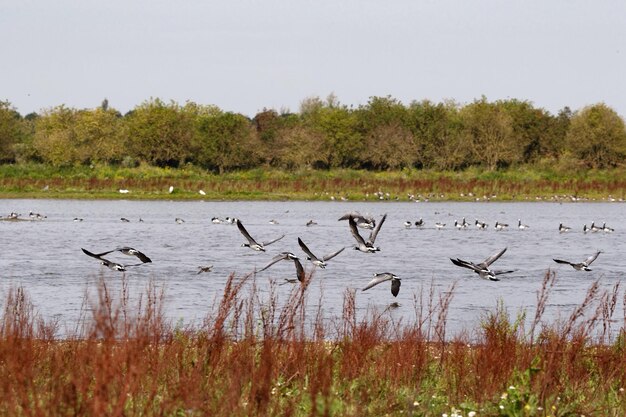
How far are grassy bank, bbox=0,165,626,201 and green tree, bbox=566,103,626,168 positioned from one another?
542cm

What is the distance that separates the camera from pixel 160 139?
91188 mm

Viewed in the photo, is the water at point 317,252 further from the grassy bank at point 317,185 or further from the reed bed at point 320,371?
the grassy bank at point 317,185

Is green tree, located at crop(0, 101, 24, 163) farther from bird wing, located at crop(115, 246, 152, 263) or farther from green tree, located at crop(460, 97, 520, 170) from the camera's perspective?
bird wing, located at crop(115, 246, 152, 263)

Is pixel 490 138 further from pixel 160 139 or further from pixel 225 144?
pixel 160 139

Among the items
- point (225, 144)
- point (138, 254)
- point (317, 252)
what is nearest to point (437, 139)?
point (225, 144)

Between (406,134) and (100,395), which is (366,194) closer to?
(406,134)

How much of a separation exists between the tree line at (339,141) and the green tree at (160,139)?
0.27 ft

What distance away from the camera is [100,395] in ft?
17.3

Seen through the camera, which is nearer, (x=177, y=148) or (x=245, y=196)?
(x=245, y=196)

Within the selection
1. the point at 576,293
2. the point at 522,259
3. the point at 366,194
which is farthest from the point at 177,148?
the point at 576,293

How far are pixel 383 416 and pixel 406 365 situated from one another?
6.84 ft

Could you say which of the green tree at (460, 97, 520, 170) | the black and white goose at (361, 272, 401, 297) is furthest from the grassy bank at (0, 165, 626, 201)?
the black and white goose at (361, 272, 401, 297)

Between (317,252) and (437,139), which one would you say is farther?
(437,139)

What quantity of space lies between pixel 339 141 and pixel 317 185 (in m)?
21.0
